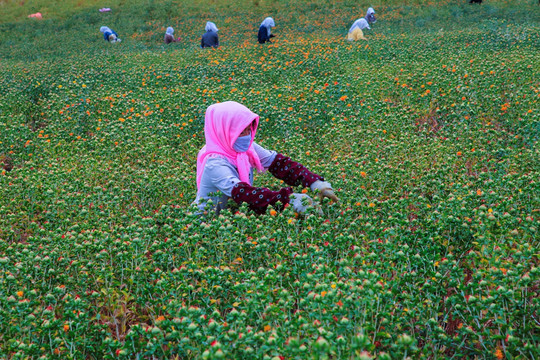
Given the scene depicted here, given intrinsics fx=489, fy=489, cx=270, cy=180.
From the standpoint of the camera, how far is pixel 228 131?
411cm

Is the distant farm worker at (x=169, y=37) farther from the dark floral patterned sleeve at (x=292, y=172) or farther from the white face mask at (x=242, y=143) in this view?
the white face mask at (x=242, y=143)

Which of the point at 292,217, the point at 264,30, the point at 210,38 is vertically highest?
the point at 264,30

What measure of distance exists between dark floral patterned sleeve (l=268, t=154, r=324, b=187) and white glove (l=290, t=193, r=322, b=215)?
542 mm

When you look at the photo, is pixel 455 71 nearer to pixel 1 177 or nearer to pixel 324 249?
pixel 324 249

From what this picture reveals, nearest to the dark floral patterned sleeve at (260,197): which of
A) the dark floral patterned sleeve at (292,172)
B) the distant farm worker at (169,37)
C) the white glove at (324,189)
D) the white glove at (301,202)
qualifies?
the white glove at (301,202)

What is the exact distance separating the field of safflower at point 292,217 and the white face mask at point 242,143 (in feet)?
1.88

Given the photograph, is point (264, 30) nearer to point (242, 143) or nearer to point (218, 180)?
point (242, 143)

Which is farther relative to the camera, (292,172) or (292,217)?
(292,172)

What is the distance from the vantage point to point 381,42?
11992 millimetres

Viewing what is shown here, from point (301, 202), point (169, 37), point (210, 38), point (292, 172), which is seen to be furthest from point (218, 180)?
point (169, 37)

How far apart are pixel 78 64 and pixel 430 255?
1197 centimetres

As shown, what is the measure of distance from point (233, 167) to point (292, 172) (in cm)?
55

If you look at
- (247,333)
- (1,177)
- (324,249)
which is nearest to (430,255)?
(324,249)

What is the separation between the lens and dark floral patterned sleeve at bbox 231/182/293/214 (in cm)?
370
